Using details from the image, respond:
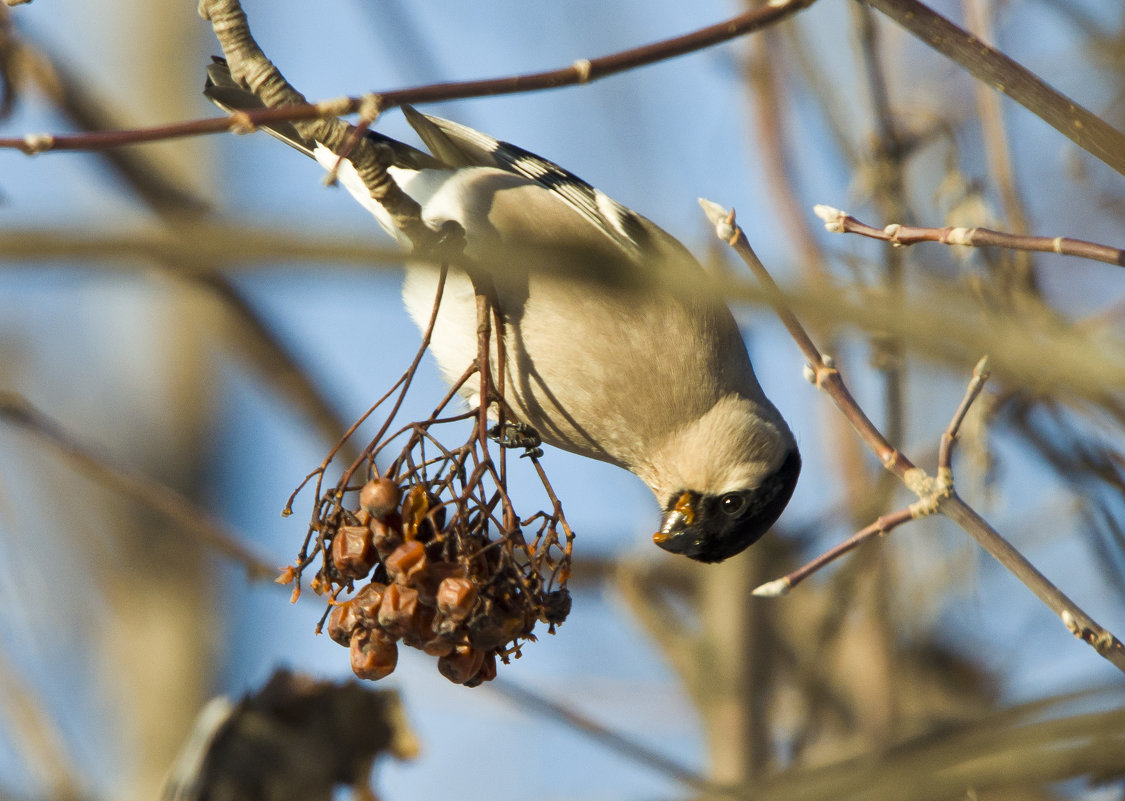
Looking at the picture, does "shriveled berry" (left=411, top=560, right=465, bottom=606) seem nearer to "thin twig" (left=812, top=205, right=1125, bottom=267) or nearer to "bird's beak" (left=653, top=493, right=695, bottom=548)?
"thin twig" (left=812, top=205, right=1125, bottom=267)

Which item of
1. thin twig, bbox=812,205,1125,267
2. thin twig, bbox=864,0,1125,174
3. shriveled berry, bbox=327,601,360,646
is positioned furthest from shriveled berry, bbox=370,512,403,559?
thin twig, bbox=864,0,1125,174

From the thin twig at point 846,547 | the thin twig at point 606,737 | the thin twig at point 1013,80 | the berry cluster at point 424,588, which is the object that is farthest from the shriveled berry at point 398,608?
the thin twig at point 1013,80

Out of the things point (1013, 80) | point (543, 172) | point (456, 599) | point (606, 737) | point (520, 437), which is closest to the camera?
point (1013, 80)

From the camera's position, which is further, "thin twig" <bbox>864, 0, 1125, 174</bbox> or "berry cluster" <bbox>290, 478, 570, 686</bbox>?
"berry cluster" <bbox>290, 478, 570, 686</bbox>

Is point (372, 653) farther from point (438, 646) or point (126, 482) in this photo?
point (126, 482)

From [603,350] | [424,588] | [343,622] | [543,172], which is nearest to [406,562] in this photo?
[424,588]

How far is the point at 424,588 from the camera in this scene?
6.06 feet

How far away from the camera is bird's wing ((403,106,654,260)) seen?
2.92 m

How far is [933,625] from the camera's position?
175 inches

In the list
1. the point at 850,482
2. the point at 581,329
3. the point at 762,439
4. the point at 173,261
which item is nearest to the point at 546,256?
the point at 173,261

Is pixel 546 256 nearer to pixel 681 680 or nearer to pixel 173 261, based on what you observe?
pixel 173 261

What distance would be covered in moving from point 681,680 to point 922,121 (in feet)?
7.14

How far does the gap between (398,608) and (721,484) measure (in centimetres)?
129

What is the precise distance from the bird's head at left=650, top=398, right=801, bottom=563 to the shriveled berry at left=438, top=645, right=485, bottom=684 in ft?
3.26
